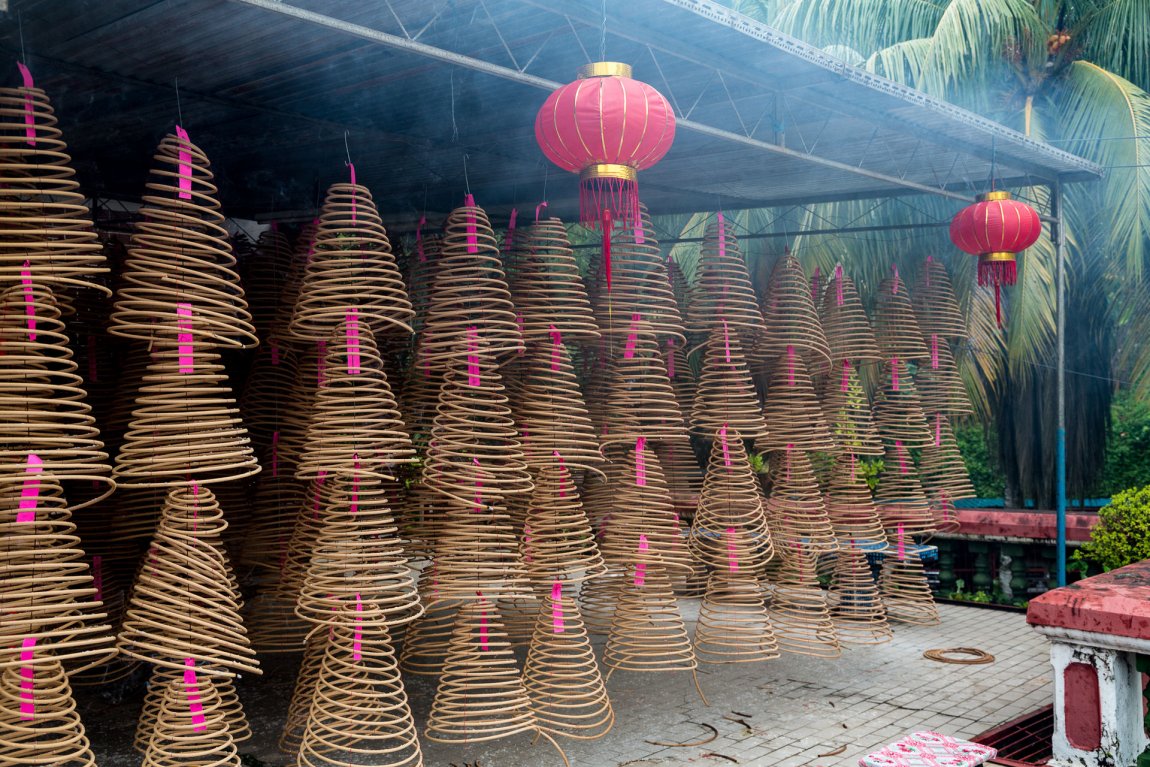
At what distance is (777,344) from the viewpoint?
25.7 ft

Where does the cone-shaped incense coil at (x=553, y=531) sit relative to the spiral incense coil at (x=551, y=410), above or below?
below

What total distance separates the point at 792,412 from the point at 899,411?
69.8 inches

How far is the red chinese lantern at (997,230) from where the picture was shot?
805 cm

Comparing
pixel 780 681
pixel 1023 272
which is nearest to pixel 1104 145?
pixel 1023 272

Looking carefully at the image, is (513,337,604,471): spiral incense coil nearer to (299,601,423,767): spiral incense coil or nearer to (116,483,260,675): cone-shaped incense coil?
(299,601,423,767): spiral incense coil

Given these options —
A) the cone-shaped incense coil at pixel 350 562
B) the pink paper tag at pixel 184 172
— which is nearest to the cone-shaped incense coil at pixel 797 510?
the cone-shaped incense coil at pixel 350 562

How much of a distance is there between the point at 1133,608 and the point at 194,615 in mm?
4458

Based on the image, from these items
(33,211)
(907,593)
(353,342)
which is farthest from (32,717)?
(907,593)

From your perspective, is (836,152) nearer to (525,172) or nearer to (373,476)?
(525,172)

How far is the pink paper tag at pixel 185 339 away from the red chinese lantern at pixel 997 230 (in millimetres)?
6111

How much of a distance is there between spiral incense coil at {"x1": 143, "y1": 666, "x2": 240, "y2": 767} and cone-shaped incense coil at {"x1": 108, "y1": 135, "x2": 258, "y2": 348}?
1.55m

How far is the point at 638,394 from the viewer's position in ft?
22.0

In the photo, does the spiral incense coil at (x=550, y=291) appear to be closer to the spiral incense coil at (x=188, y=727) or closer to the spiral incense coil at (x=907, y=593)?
the spiral incense coil at (x=188, y=727)

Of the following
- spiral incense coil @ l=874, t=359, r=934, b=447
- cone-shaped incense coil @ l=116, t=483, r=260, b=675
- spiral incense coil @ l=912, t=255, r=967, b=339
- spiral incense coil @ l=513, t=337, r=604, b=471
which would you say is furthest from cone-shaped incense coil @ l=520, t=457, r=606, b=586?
spiral incense coil @ l=912, t=255, r=967, b=339
